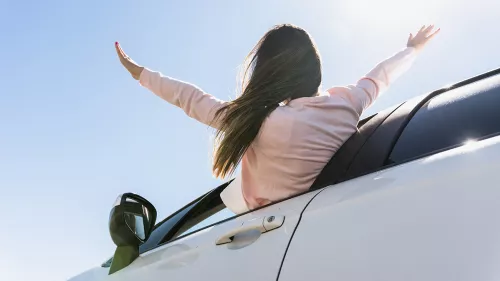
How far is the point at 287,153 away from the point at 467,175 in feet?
2.81

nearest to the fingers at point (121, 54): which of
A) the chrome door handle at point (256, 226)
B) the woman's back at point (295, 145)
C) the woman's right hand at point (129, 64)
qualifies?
the woman's right hand at point (129, 64)

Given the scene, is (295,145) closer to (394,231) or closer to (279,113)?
(279,113)

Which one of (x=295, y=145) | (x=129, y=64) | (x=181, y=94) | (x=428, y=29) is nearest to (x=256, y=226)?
(x=295, y=145)

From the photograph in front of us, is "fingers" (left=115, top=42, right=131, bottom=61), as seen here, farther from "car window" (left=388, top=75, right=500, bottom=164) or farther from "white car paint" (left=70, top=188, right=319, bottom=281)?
"car window" (left=388, top=75, right=500, bottom=164)

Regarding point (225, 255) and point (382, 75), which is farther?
point (382, 75)

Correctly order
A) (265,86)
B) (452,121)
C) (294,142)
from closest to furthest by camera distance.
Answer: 1. (452,121)
2. (294,142)
3. (265,86)

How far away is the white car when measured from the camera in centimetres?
116

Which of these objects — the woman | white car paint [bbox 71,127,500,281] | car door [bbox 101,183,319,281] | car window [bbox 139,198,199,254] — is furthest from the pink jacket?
car window [bbox 139,198,199,254]

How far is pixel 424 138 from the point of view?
1.61 m

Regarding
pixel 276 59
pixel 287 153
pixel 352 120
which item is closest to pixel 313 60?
pixel 276 59

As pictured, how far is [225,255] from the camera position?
1681 mm

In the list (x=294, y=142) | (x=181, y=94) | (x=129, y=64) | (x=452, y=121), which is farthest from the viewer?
(x=129, y=64)

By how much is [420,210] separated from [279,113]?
90 cm

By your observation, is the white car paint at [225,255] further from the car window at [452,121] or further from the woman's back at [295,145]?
the car window at [452,121]
